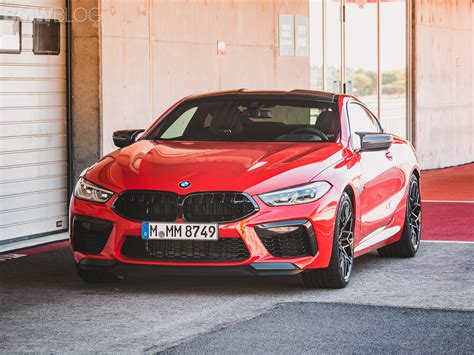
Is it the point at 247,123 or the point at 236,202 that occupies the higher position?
the point at 247,123

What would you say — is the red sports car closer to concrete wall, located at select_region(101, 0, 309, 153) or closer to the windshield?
the windshield

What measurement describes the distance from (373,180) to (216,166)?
1.57 metres

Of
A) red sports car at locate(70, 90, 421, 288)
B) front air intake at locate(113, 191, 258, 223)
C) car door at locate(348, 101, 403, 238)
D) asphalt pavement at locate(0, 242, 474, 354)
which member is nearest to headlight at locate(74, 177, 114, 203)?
red sports car at locate(70, 90, 421, 288)

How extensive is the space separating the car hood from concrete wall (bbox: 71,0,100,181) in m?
3.36

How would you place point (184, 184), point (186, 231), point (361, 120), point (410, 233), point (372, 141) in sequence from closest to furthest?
point (186, 231), point (184, 184), point (372, 141), point (361, 120), point (410, 233)

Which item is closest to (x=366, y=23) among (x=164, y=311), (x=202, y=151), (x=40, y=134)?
(x=40, y=134)

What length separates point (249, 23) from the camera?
1666 cm

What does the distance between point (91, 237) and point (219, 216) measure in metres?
0.96

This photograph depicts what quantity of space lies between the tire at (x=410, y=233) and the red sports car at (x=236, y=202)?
86 cm

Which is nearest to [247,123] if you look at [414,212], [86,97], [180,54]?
[414,212]

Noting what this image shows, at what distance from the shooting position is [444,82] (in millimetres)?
23516

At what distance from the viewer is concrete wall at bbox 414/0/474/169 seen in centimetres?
2231

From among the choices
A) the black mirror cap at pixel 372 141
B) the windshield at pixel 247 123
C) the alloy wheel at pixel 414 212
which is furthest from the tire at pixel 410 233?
the windshield at pixel 247 123

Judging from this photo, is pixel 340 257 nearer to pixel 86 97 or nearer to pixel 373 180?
pixel 373 180
